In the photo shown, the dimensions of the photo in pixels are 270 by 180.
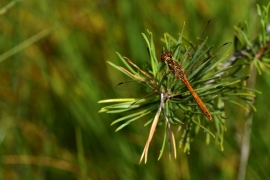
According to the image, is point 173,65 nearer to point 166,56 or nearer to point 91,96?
point 166,56

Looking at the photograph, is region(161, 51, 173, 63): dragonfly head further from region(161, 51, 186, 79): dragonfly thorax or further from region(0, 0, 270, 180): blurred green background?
region(0, 0, 270, 180): blurred green background

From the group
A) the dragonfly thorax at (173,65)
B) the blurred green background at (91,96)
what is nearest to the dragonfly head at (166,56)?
the dragonfly thorax at (173,65)

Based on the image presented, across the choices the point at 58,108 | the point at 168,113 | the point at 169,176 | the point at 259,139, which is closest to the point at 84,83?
the point at 58,108

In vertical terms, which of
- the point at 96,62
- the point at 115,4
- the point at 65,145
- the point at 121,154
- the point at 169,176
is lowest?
the point at 169,176

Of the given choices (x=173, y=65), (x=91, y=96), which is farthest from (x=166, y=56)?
(x=91, y=96)

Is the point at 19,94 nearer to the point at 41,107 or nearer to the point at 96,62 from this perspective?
the point at 41,107

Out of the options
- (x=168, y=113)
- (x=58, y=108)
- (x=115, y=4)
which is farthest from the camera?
(x=115, y=4)

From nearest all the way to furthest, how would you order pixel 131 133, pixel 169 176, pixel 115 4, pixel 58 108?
pixel 169 176 < pixel 131 133 < pixel 58 108 < pixel 115 4

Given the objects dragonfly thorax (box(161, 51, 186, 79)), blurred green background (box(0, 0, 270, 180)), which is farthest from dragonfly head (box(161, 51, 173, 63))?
blurred green background (box(0, 0, 270, 180))

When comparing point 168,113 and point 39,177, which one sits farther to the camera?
point 39,177

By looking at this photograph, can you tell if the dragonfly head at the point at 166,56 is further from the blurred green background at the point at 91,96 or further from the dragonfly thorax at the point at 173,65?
the blurred green background at the point at 91,96
